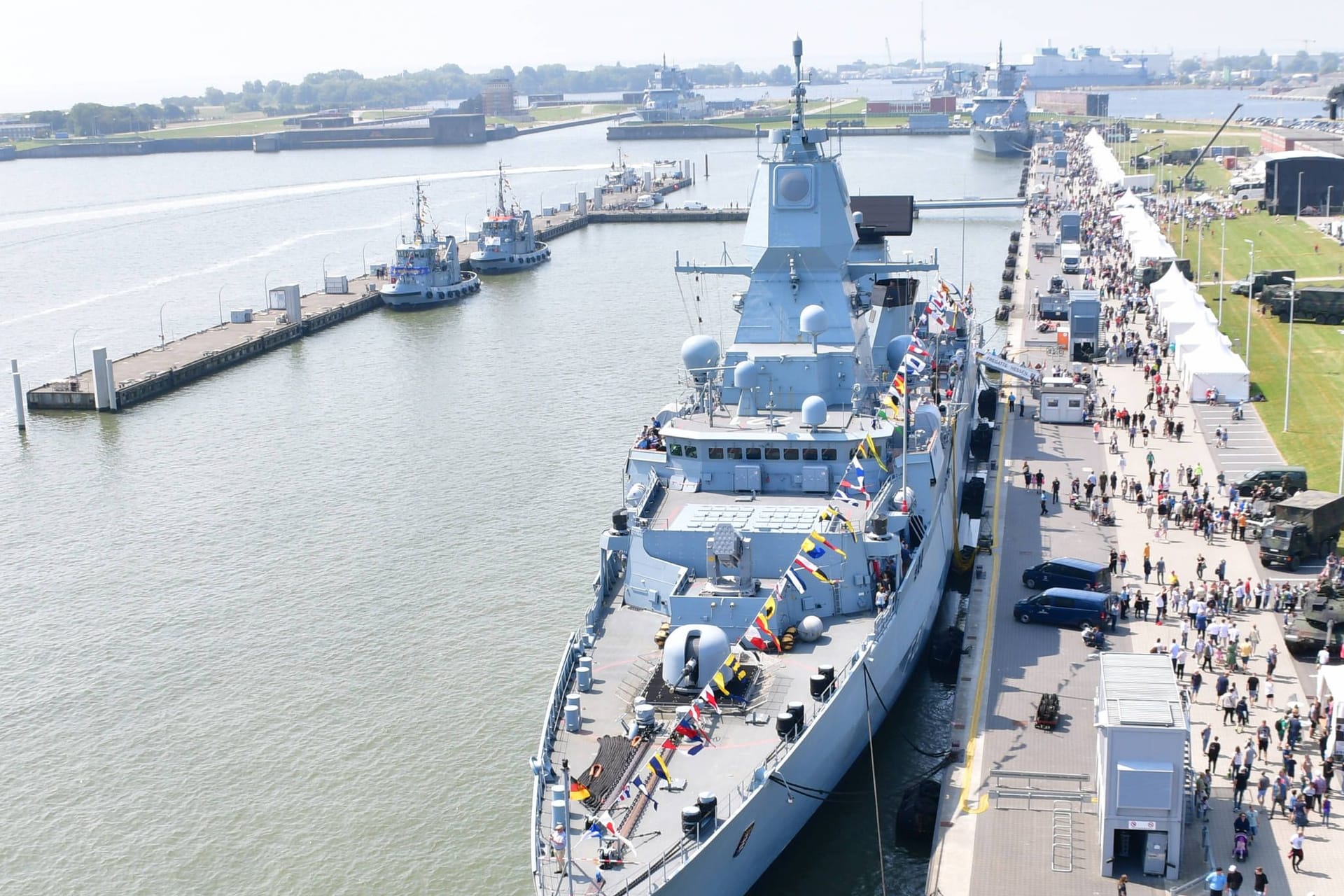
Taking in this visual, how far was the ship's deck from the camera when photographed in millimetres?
22017

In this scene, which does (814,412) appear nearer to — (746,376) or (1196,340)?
(746,376)

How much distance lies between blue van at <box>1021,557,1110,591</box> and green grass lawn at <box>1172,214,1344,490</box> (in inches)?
485

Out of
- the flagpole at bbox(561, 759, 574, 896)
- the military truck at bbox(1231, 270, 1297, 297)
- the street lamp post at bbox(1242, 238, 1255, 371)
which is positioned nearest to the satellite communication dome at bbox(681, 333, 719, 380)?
the flagpole at bbox(561, 759, 574, 896)

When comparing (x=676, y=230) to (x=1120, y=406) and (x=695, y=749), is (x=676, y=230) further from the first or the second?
(x=695, y=749)

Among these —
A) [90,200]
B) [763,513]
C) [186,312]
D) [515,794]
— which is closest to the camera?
[515,794]

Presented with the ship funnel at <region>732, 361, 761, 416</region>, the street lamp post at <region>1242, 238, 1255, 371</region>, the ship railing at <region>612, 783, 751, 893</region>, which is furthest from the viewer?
the street lamp post at <region>1242, 238, 1255, 371</region>

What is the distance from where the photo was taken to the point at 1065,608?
33062 millimetres

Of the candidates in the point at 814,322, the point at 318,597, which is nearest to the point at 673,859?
the point at 814,322

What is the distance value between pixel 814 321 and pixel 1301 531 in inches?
533

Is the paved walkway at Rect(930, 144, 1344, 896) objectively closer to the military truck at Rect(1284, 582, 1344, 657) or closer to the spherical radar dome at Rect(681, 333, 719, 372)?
the military truck at Rect(1284, 582, 1344, 657)

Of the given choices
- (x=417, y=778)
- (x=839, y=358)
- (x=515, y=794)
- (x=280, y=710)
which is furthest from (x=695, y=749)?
(x=839, y=358)

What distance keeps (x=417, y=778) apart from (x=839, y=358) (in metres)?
14.9

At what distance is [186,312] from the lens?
8769 centimetres

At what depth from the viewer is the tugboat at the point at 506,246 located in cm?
10444
